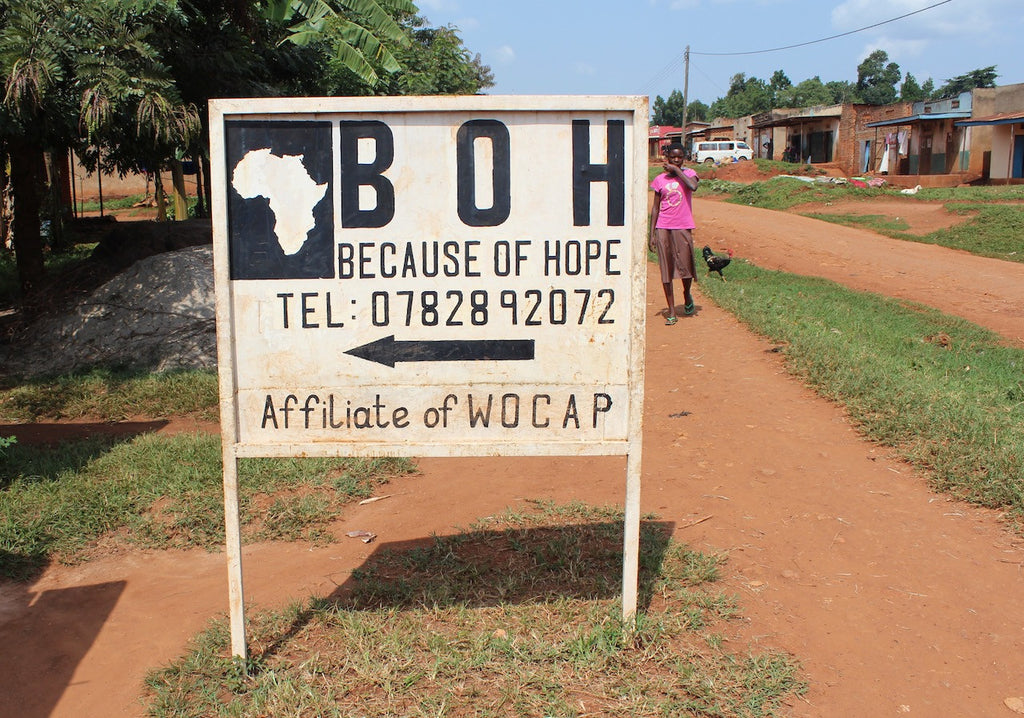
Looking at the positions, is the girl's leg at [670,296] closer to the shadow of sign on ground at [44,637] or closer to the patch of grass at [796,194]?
the shadow of sign on ground at [44,637]

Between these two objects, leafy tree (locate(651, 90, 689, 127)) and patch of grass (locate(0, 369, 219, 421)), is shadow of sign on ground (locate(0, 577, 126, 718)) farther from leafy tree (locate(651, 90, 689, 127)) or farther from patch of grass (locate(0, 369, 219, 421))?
leafy tree (locate(651, 90, 689, 127))

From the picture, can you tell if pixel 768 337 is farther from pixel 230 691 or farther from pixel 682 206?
pixel 230 691

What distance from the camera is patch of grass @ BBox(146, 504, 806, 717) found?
2900 mm

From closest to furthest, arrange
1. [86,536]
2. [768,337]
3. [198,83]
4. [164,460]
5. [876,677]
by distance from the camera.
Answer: [876,677]
[86,536]
[164,460]
[768,337]
[198,83]

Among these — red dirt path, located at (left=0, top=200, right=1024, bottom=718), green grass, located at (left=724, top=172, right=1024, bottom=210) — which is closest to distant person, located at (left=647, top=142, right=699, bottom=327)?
red dirt path, located at (left=0, top=200, right=1024, bottom=718)

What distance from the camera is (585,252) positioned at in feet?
10.1

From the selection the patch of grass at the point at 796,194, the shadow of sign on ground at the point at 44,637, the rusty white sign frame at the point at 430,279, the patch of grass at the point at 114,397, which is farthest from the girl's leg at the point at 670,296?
the patch of grass at the point at 796,194

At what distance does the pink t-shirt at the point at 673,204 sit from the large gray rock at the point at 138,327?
175 inches

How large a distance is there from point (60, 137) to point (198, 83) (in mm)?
1368

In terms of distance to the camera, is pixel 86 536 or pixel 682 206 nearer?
pixel 86 536

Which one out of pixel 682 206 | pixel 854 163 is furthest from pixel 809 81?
pixel 682 206

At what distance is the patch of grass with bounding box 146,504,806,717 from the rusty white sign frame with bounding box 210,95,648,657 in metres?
0.27

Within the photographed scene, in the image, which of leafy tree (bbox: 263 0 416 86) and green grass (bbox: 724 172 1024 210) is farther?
green grass (bbox: 724 172 1024 210)

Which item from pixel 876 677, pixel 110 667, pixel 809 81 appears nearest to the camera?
pixel 876 677
